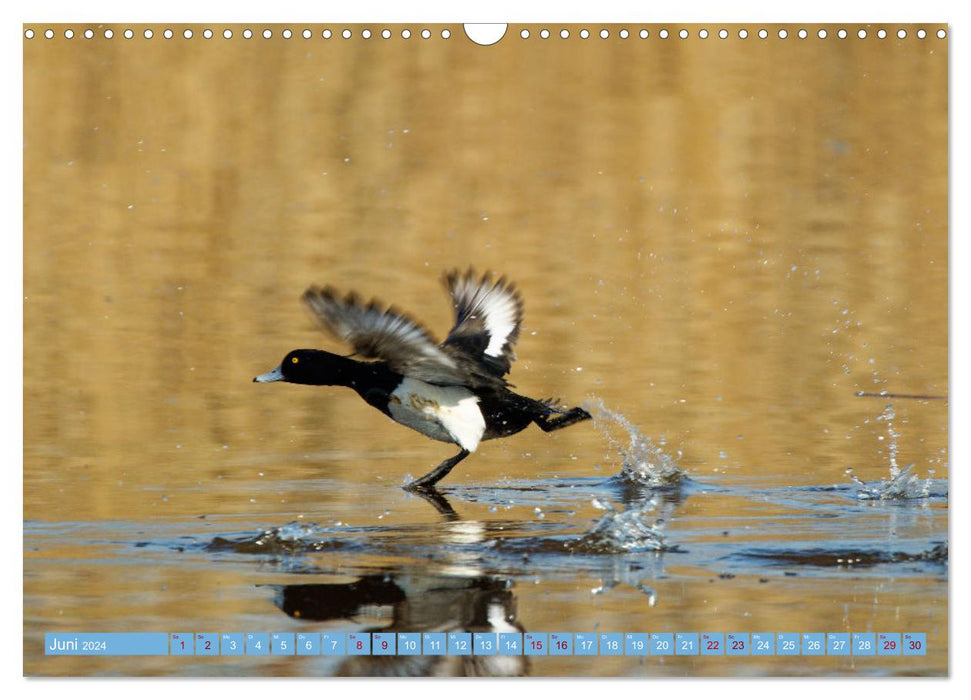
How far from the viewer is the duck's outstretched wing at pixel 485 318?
8477mm

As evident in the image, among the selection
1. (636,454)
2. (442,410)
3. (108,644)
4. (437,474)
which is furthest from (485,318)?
(108,644)

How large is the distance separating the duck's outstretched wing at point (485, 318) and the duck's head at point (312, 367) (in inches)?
22.3

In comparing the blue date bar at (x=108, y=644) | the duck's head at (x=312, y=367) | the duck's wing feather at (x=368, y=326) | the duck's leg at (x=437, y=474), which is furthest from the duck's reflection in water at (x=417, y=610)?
the duck's head at (x=312, y=367)

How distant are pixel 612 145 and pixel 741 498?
9.78 feet

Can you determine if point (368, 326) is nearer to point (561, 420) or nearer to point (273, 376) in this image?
point (273, 376)

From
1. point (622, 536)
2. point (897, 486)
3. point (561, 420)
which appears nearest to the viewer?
point (622, 536)

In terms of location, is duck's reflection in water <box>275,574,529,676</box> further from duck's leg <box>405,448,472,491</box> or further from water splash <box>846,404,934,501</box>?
water splash <box>846,404,934,501</box>

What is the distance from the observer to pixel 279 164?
9.84 metres

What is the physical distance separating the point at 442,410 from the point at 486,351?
410 millimetres

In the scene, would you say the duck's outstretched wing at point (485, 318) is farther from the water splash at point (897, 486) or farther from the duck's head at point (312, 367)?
the water splash at point (897, 486)

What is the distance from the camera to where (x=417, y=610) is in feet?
19.8

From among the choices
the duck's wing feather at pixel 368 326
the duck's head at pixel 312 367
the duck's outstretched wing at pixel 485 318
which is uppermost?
the duck's outstretched wing at pixel 485 318

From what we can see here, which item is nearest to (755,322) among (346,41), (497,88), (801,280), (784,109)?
(801,280)

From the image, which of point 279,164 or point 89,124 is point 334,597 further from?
point 279,164
